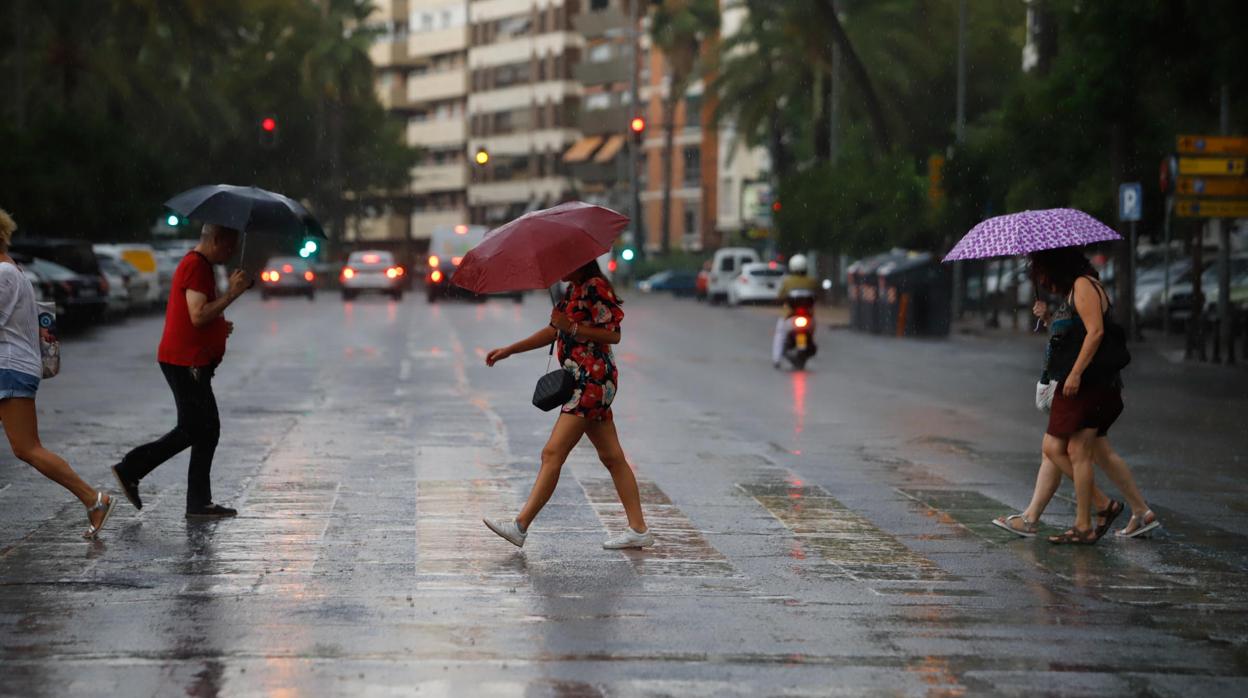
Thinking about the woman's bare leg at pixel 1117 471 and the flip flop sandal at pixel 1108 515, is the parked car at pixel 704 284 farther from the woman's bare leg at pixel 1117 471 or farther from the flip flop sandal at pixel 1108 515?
the flip flop sandal at pixel 1108 515

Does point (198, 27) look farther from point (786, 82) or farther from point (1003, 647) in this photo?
point (1003, 647)

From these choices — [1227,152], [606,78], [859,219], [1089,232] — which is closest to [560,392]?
[1089,232]

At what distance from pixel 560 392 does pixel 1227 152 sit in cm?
2298

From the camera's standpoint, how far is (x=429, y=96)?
13350 centimetres

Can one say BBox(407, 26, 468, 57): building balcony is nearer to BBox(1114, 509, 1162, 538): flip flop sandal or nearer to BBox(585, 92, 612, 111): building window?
BBox(585, 92, 612, 111): building window

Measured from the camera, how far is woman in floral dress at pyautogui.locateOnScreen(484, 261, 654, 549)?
10.4 m

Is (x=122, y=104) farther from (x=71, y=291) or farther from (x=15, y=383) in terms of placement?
(x=15, y=383)

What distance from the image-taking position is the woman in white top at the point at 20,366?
1054cm

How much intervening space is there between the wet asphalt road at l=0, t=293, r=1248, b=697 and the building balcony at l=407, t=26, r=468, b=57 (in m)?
111

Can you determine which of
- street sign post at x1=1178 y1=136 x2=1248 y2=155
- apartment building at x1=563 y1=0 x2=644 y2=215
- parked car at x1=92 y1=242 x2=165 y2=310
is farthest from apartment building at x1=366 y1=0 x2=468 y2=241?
street sign post at x1=1178 y1=136 x2=1248 y2=155

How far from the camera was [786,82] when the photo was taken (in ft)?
222

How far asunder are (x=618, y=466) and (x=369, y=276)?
51977 mm

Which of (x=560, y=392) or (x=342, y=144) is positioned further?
(x=342, y=144)

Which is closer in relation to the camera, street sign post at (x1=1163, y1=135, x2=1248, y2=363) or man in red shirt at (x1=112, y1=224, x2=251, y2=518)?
man in red shirt at (x1=112, y1=224, x2=251, y2=518)
